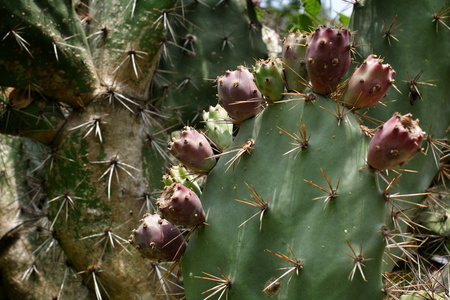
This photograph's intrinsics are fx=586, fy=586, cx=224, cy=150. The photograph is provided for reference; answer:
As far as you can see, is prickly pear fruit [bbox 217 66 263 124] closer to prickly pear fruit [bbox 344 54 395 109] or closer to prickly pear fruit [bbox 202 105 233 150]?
prickly pear fruit [bbox 202 105 233 150]

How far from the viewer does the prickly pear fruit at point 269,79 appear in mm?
1525

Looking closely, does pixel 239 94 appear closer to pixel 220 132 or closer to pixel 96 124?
pixel 220 132

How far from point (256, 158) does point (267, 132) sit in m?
0.08

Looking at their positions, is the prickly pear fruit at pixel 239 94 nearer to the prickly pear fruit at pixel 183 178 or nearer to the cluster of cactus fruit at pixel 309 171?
the cluster of cactus fruit at pixel 309 171

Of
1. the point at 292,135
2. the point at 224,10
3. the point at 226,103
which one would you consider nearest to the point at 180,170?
the point at 226,103

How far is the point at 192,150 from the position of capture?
1538 millimetres

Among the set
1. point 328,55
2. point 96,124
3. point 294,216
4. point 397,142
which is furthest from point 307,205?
point 96,124

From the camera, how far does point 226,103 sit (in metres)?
1.57

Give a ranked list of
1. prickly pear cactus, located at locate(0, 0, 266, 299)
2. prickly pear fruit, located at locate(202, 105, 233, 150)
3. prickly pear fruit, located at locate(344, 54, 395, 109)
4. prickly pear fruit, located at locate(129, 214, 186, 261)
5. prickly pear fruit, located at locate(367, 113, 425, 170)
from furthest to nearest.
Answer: prickly pear cactus, located at locate(0, 0, 266, 299)
prickly pear fruit, located at locate(202, 105, 233, 150)
prickly pear fruit, located at locate(129, 214, 186, 261)
prickly pear fruit, located at locate(344, 54, 395, 109)
prickly pear fruit, located at locate(367, 113, 425, 170)

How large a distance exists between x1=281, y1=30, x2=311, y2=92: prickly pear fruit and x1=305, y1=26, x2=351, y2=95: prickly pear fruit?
7 cm

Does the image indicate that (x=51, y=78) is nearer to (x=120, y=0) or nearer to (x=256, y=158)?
(x=120, y=0)

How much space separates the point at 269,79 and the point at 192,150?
0.90ft

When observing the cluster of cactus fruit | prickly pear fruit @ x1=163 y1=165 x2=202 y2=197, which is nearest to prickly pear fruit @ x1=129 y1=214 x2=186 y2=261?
the cluster of cactus fruit

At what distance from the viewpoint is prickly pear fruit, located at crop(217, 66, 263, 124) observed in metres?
1.55
